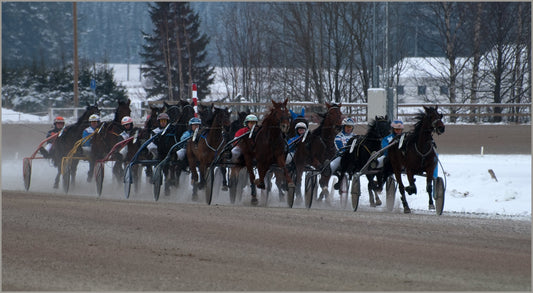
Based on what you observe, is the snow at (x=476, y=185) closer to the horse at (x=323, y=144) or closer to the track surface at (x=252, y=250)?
the horse at (x=323, y=144)

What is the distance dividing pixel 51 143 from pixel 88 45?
7995 centimetres

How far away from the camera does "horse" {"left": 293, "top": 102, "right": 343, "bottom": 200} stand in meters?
15.5

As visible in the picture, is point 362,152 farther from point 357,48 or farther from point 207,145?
point 357,48

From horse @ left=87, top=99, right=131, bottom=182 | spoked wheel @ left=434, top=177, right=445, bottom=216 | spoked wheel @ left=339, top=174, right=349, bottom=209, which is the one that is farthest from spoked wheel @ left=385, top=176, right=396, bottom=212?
horse @ left=87, top=99, right=131, bottom=182

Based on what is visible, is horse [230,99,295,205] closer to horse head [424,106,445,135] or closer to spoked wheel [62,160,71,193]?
horse head [424,106,445,135]

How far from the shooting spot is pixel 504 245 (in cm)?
959

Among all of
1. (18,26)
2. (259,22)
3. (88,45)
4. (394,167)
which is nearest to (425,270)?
(394,167)

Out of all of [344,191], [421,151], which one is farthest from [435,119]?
[344,191]

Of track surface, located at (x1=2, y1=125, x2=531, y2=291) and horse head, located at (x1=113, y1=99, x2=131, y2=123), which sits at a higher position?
horse head, located at (x1=113, y1=99, x2=131, y2=123)

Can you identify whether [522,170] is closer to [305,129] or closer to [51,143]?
[305,129]

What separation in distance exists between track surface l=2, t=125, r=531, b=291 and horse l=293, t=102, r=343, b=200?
270 cm

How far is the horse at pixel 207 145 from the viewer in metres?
15.3

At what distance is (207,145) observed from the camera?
50.3ft

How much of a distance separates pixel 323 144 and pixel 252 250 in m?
6.80
